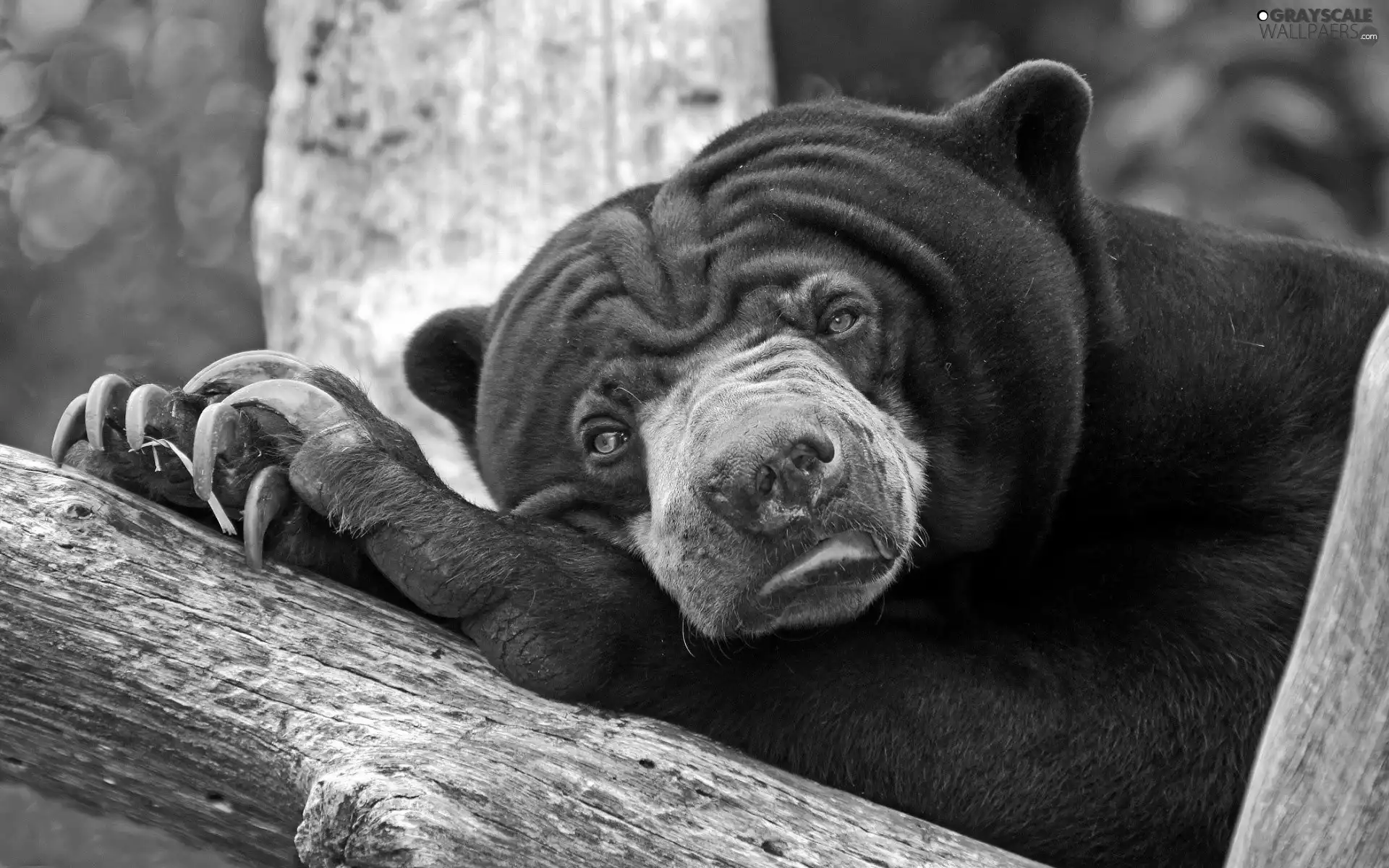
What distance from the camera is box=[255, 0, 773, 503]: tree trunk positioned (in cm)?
493

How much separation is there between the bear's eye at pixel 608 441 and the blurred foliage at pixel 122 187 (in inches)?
184

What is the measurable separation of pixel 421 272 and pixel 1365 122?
4549 mm

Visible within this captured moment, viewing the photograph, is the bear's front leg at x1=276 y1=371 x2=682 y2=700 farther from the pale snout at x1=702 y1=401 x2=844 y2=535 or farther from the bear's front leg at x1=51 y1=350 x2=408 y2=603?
the pale snout at x1=702 y1=401 x2=844 y2=535

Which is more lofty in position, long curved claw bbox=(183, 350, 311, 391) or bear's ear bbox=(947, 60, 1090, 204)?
bear's ear bbox=(947, 60, 1090, 204)

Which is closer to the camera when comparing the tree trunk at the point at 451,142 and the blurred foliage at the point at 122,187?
the tree trunk at the point at 451,142

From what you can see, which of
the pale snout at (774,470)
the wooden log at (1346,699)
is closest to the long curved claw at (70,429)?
the pale snout at (774,470)

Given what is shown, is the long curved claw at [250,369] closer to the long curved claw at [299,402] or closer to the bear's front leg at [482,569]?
the long curved claw at [299,402]

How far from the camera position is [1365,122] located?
6.77 metres

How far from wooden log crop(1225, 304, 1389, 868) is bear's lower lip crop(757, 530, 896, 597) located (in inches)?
38.8

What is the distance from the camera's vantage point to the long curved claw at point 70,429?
288 centimetres

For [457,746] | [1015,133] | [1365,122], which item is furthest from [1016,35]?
[457,746]

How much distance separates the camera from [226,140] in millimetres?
8117

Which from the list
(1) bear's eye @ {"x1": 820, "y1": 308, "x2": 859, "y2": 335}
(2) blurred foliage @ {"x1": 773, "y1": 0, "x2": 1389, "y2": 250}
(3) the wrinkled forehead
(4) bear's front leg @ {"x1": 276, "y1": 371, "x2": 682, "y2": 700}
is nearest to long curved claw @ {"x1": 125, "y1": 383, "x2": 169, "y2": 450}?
(4) bear's front leg @ {"x1": 276, "y1": 371, "x2": 682, "y2": 700}

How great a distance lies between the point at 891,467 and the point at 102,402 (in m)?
1.60
